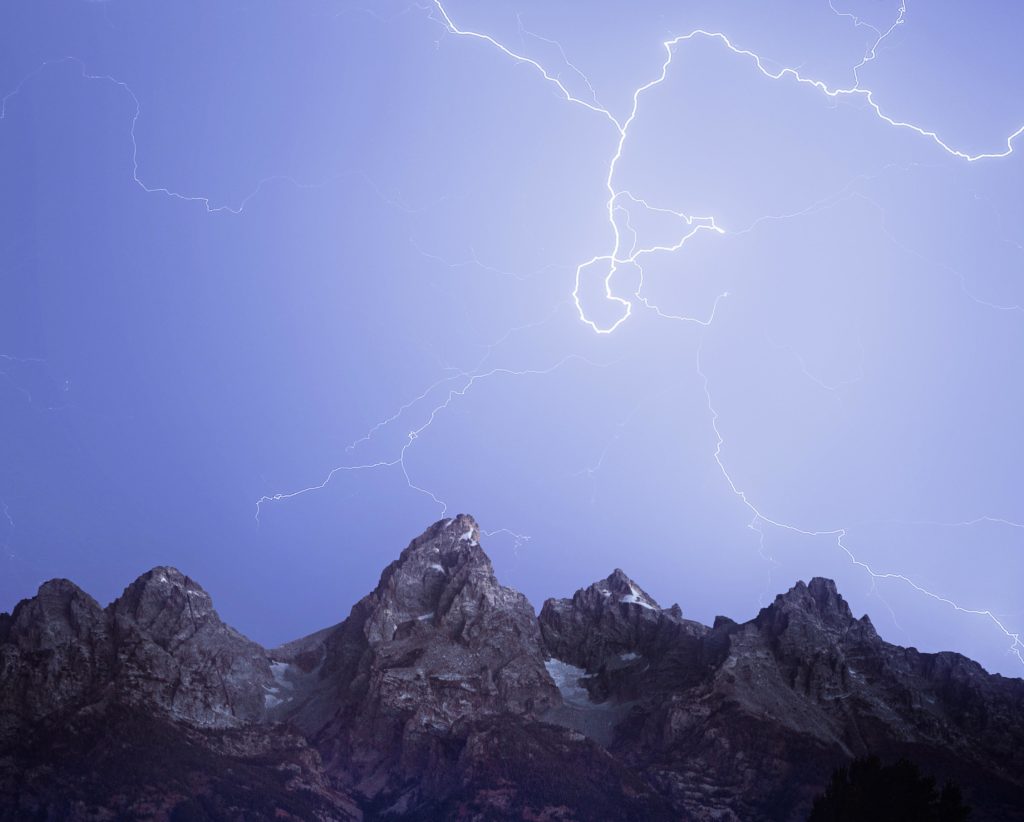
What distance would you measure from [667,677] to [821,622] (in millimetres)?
23178

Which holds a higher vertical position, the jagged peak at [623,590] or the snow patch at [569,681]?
the jagged peak at [623,590]

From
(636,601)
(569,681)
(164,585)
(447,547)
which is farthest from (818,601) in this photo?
(164,585)

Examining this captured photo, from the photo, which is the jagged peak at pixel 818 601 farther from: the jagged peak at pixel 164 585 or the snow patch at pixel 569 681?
the jagged peak at pixel 164 585

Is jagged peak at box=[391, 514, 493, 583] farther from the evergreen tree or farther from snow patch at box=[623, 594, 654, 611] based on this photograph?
the evergreen tree

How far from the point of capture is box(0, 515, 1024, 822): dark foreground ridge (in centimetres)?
8325

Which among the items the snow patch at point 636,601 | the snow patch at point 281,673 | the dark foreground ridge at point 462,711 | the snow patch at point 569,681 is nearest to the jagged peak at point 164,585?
the dark foreground ridge at point 462,711

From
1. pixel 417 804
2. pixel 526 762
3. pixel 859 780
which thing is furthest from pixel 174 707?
pixel 859 780

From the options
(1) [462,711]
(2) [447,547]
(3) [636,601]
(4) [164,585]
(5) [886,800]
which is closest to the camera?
(5) [886,800]

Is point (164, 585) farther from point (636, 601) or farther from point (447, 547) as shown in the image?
point (636, 601)

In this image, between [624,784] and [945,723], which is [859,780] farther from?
[945,723]

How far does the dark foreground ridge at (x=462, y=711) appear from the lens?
83.2m

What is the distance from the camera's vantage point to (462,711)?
10169 cm

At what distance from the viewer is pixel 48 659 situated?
91.8 m

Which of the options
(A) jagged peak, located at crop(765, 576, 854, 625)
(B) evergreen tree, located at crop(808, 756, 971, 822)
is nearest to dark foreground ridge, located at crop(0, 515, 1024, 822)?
(A) jagged peak, located at crop(765, 576, 854, 625)
